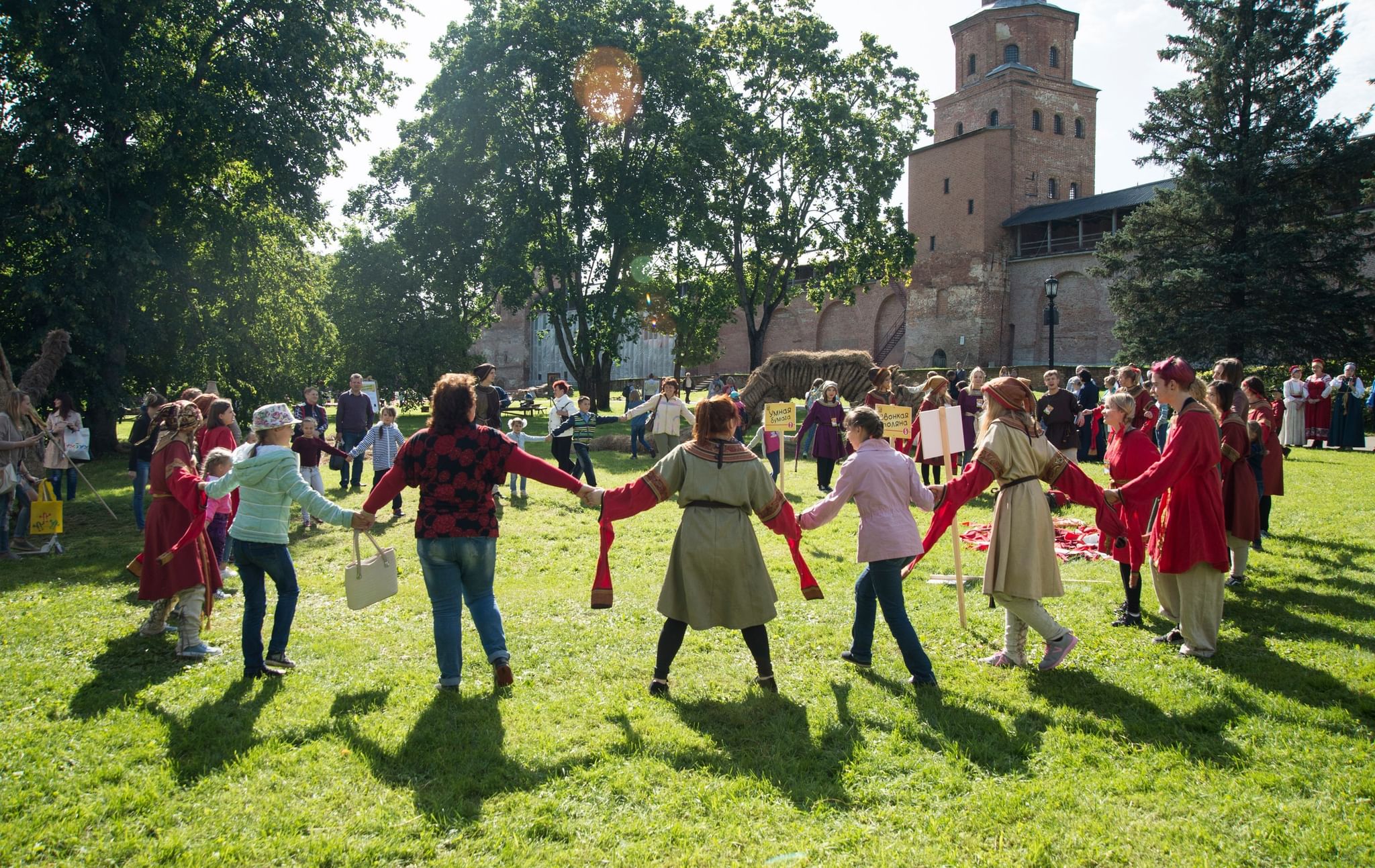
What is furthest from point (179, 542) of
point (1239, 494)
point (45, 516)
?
point (1239, 494)

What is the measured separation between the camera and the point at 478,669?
5.50 meters

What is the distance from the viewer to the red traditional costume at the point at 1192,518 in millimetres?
5398

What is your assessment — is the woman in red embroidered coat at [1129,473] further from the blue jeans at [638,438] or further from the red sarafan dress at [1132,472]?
the blue jeans at [638,438]

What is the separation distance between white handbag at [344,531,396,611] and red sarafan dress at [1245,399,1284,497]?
8482 mm

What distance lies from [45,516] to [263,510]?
6089mm

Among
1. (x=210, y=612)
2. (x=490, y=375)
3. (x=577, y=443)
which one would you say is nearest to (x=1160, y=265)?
(x=577, y=443)

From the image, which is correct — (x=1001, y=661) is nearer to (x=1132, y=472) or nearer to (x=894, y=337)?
(x=1132, y=472)

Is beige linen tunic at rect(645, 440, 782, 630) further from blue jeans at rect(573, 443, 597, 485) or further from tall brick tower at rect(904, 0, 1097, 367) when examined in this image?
tall brick tower at rect(904, 0, 1097, 367)

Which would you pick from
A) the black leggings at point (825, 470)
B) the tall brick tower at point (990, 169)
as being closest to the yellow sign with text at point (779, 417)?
the black leggings at point (825, 470)

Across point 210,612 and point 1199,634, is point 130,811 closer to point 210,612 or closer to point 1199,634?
point 210,612

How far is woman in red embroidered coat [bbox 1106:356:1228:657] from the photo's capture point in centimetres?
540

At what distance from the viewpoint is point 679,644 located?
4.96 m

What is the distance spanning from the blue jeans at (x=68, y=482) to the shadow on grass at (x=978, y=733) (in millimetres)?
13637

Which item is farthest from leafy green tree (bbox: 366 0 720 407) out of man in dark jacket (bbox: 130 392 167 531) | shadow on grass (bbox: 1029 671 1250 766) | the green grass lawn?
shadow on grass (bbox: 1029 671 1250 766)
